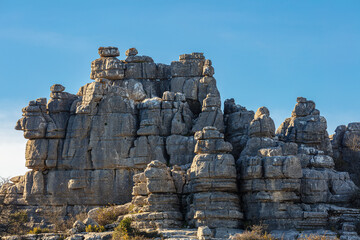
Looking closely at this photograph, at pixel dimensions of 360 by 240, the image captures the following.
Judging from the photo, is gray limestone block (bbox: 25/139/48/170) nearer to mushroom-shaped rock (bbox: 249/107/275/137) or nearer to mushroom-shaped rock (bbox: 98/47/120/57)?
mushroom-shaped rock (bbox: 98/47/120/57)

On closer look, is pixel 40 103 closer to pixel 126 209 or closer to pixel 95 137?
pixel 95 137

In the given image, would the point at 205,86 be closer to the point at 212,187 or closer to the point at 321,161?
the point at 321,161

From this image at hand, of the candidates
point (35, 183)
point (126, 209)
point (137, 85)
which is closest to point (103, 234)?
point (126, 209)

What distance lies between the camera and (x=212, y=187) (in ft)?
162

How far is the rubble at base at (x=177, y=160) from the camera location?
4903 centimetres

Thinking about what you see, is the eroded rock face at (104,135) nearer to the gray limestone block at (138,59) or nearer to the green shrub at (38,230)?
the gray limestone block at (138,59)

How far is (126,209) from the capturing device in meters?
52.0

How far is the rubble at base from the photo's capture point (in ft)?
161

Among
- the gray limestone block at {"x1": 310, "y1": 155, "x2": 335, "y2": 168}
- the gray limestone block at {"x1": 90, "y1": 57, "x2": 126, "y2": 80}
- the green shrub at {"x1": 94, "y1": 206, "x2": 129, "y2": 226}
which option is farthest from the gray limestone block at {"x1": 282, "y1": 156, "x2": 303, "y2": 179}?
the gray limestone block at {"x1": 90, "y1": 57, "x2": 126, "y2": 80}

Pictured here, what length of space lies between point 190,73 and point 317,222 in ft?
54.6

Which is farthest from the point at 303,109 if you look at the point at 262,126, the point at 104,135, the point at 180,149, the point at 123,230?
the point at 123,230

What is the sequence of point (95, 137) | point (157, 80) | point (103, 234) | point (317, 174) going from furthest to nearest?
point (157, 80)
point (95, 137)
point (317, 174)
point (103, 234)

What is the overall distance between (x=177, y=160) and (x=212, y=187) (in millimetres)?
6749

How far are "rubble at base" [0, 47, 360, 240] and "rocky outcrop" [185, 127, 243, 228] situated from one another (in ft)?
0.22
